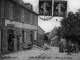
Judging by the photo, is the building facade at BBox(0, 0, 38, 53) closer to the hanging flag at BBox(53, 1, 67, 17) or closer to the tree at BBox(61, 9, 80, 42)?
the tree at BBox(61, 9, 80, 42)

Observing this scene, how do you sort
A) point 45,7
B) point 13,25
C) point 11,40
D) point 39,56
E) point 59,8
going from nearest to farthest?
1. point 45,7
2. point 59,8
3. point 39,56
4. point 13,25
5. point 11,40

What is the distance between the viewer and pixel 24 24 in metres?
22.5

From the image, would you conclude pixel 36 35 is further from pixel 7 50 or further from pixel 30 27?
pixel 7 50

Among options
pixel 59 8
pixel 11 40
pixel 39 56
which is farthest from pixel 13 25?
pixel 59 8

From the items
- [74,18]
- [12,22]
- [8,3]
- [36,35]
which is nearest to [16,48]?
[12,22]

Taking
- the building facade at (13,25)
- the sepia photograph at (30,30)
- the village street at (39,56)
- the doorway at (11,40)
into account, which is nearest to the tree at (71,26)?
the sepia photograph at (30,30)

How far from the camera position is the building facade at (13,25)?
1605cm

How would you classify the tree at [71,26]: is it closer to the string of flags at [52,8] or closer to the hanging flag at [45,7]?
the string of flags at [52,8]

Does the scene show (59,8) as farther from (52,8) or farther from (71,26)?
(71,26)

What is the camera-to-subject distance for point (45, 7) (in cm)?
776

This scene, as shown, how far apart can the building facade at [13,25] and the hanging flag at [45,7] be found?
8.68 m

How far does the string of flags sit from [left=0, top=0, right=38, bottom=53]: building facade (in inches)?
344

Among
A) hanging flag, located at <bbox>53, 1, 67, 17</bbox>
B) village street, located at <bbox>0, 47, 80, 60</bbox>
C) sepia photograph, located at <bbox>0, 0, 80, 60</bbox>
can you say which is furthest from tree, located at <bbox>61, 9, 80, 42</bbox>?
hanging flag, located at <bbox>53, 1, 67, 17</bbox>

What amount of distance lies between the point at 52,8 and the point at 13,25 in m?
11.0
